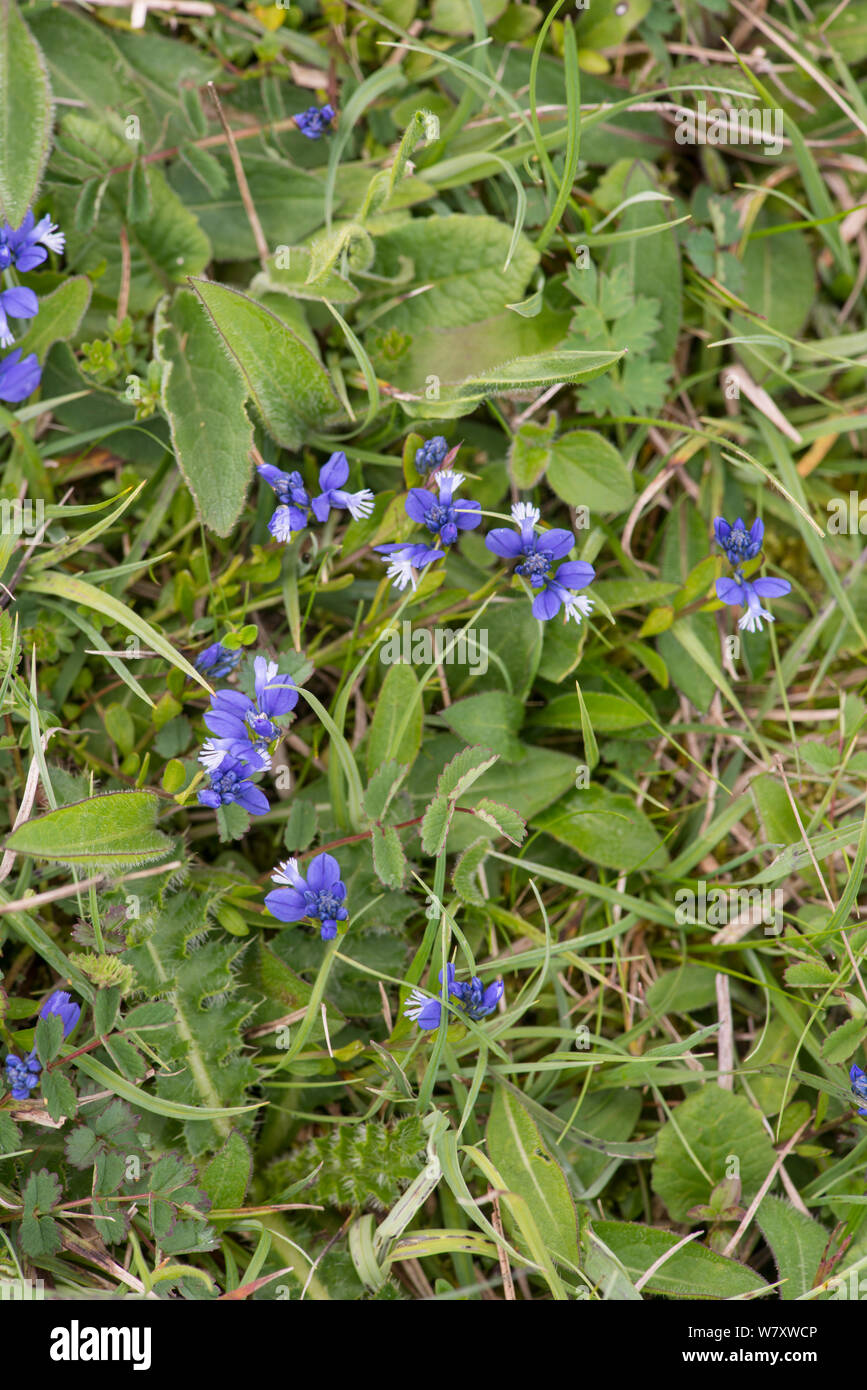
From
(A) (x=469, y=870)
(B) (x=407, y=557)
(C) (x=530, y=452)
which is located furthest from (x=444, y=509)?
(A) (x=469, y=870)

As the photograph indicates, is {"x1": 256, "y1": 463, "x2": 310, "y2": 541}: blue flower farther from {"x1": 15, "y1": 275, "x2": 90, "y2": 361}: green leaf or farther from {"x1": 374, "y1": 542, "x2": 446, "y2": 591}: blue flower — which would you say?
{"x1": 15, "y1": 275, "x2": 90, "y2": 361}: green leaf

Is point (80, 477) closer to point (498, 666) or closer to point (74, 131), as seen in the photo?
point (74, 131)
